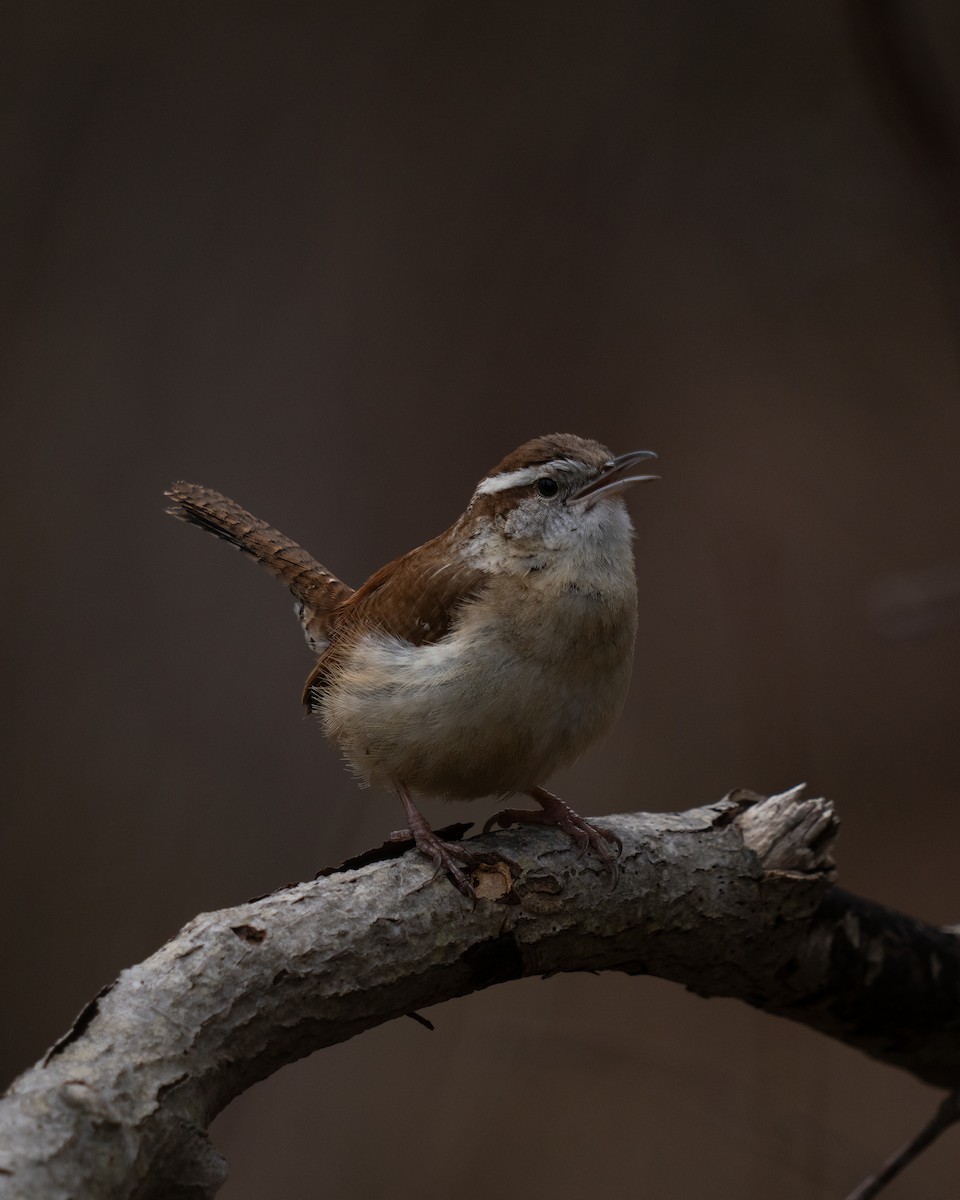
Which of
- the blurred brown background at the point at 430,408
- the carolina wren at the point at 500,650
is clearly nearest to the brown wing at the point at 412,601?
the carolina wren at the point at 500,650

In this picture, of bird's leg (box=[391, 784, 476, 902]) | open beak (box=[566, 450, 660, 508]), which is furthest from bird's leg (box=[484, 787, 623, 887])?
open beak (box=[566, 450, 660, 508])

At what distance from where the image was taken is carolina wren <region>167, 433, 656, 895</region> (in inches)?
102

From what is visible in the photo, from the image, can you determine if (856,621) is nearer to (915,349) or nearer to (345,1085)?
(915,349)

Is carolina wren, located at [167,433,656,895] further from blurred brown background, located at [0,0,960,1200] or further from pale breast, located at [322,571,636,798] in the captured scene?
blurred brown background, located at [0,0,960,1200]

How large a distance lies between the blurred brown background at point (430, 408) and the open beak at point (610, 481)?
289cm

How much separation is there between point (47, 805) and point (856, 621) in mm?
4471

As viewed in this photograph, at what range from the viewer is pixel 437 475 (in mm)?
6465

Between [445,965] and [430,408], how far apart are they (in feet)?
15.4

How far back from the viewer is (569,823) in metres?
2.67

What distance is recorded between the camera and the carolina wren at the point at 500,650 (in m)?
2.60

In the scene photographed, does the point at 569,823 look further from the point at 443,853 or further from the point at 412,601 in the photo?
the point at 412,601

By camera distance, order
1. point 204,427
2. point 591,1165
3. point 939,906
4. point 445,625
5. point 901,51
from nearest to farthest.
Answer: point 901,51 → point 445,625 → point 591,1165 → point 939,906 → point 204,427

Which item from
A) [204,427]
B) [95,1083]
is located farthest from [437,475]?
[95,1083]

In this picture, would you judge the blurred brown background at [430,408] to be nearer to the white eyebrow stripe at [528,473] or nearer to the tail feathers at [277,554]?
the tail feathers at [277,554]
